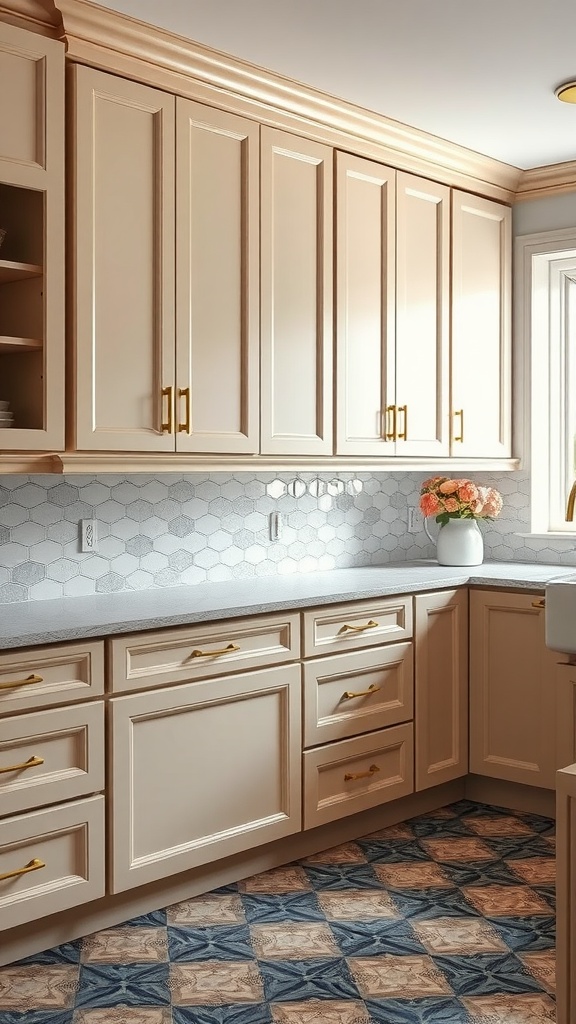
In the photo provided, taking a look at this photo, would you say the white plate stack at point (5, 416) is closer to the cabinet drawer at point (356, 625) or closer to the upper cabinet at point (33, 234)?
the upper cabinet at point (33, 234)

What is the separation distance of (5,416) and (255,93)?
1.35 meters

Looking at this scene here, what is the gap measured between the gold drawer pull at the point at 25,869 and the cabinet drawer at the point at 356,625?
108 centimetres

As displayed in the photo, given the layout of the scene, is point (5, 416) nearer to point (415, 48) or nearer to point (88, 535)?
point (88, 535)

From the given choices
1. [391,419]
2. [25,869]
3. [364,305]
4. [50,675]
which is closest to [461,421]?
[391,419]

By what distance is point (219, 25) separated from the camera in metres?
2.99

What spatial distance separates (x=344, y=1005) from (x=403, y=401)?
2211 millimetres

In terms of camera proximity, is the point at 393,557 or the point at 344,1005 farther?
the point at 393,557

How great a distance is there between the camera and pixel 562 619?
278cm

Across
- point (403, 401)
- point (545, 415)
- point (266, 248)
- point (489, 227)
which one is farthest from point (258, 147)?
point (545, 415)

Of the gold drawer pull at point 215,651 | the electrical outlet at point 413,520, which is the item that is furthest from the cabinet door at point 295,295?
the electrical outlet at point 413,520

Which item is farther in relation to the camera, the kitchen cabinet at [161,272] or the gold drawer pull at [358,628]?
the gold drawer pull at [358,628]

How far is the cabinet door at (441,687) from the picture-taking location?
388cm

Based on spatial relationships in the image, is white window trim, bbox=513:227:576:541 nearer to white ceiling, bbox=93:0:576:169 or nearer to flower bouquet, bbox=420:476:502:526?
flower bouquet, bbox=420:476:502:526

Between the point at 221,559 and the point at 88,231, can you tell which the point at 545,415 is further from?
the point at 88,231
